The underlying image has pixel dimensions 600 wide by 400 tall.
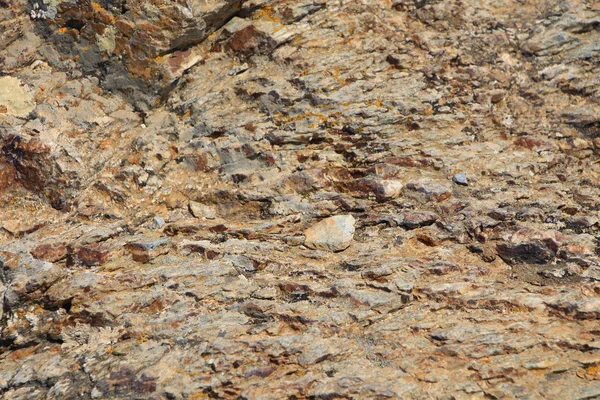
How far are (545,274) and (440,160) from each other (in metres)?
2.09

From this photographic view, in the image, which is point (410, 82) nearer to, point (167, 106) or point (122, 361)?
point (167, 106)

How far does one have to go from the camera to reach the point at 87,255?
22.1ft

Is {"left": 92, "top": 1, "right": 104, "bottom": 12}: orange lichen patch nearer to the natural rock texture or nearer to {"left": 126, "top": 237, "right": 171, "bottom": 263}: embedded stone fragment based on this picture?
the natural rock texture

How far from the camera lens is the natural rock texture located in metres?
5.75

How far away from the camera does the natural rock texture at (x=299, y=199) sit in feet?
18.9

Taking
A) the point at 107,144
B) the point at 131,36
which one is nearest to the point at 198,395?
the point at 107,144

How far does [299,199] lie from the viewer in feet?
24.1

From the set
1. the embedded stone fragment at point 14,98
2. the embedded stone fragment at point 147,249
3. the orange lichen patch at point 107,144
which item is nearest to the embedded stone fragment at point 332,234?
the embedded stone fragment at point 147,249

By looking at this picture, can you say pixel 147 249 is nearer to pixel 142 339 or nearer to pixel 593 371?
pixel 142 339

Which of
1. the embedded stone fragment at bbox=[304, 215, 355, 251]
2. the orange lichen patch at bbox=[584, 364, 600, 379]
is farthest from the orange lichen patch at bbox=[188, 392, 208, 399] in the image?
the orange lichen patch at bbox=[584, 364, 600, 379]

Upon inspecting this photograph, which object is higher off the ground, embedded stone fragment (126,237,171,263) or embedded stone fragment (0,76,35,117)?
embedded stone fragment (0,76,35,117)

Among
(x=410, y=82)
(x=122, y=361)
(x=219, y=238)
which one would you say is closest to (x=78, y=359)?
(x=122, y=361)

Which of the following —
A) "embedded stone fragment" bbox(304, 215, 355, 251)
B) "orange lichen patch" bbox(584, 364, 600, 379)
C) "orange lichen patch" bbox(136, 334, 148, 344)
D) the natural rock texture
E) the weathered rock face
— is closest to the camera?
"orange lichen patch" bbox(584, 364, 600, 379)

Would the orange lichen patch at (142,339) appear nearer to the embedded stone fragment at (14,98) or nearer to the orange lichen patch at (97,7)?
the embedded stone fragment at (14,98)
